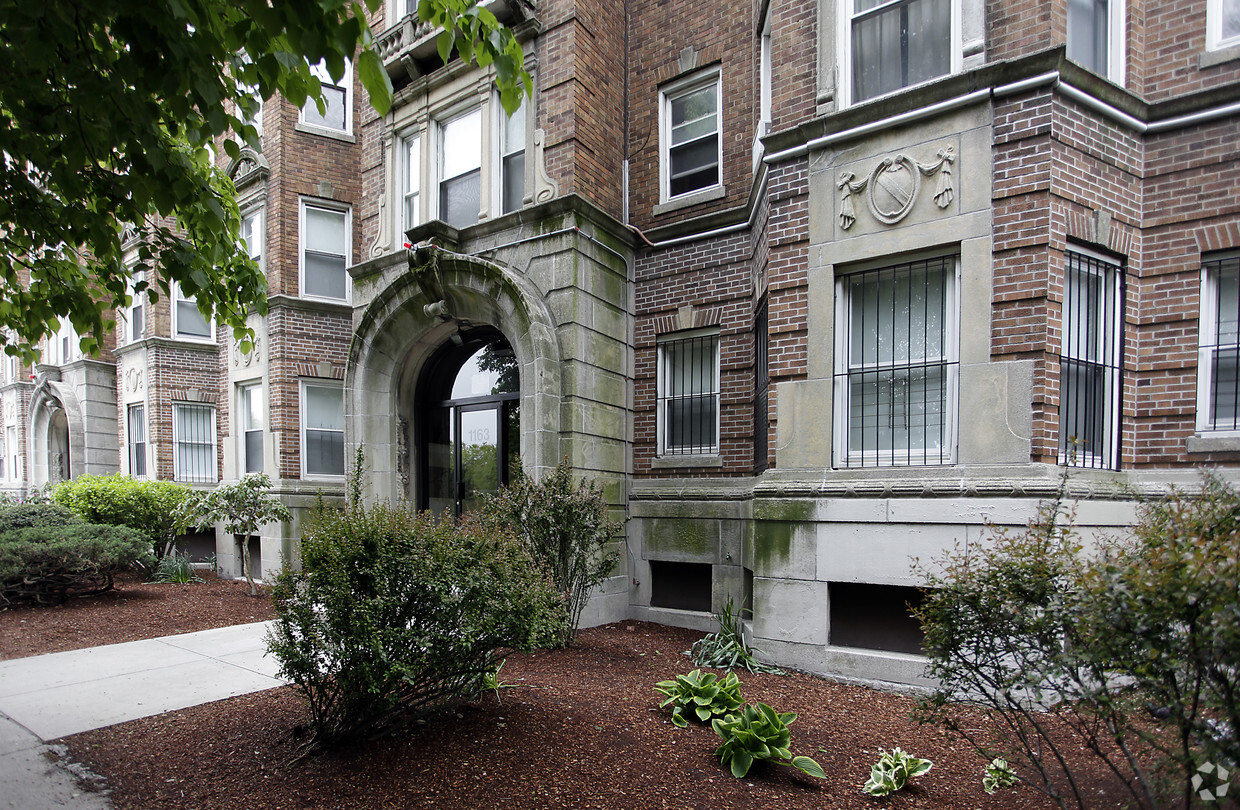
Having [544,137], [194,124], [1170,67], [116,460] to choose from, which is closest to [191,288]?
[194,124]

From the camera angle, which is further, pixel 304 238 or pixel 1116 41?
pixel 304 238

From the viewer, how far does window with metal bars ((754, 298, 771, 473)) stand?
8484 millimetres

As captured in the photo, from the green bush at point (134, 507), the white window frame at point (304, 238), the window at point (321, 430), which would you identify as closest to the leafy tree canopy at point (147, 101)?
the window at point (321, 430)

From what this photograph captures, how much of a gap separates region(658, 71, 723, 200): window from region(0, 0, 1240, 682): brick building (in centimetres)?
4

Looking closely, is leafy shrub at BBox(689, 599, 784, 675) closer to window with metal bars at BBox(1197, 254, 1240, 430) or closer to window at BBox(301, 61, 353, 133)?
window with metal bars at BBox(1197, 254, 1240, 430)

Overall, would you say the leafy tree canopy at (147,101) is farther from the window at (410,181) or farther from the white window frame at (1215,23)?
the white window frame at (1215,23)

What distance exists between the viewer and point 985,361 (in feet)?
20.4

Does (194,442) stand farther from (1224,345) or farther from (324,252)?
(1224,345)

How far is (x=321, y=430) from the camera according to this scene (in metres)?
13.6

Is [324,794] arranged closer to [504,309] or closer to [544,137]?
[504,309]

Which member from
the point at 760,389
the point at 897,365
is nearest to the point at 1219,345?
the point at 897,365

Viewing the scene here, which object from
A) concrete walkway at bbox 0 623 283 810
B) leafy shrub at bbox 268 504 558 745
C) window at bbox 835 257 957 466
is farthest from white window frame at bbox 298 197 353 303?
leafy shrub at bbox 268 504 558 745

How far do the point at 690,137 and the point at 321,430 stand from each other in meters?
8.99

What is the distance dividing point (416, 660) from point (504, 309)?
19.1 ft
